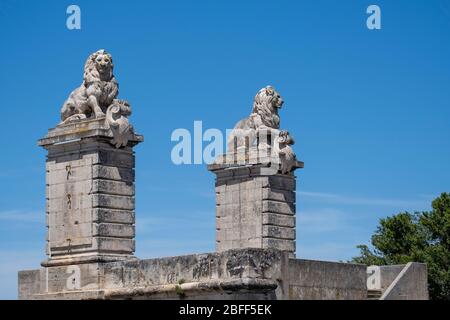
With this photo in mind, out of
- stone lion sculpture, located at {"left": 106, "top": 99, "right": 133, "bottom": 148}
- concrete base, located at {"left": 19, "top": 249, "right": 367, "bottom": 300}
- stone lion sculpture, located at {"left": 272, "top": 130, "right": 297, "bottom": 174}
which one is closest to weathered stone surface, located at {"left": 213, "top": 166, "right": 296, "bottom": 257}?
stone lion sculpture, located at {"left": 272, "top": 130, "right": 297, "bottom": 174}

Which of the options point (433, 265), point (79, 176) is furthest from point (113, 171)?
point (433, 265)

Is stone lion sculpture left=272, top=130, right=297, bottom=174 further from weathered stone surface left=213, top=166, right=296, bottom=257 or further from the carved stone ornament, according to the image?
the carved stone ornament

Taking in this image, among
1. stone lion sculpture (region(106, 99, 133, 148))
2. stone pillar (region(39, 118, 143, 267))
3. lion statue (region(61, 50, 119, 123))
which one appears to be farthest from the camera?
lion statue (region(61, 50, 119, 123))

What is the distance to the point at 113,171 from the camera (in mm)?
26000

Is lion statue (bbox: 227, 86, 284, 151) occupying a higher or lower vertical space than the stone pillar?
higher

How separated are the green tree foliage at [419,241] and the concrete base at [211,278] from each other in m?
16.5

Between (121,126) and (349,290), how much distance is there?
5.87 m

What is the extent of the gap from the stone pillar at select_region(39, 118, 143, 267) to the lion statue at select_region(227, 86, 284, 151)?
468 cm

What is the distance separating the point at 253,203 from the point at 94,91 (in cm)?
568

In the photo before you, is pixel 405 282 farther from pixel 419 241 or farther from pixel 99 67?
pixel 419 241

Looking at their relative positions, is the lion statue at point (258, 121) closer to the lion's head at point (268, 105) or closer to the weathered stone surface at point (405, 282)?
the lion's head at point (268, 105)

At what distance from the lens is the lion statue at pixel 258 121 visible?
30.3 m

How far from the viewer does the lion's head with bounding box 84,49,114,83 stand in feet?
86.7

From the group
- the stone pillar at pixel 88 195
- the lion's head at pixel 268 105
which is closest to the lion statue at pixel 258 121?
the lion's head at pixel 268 105
